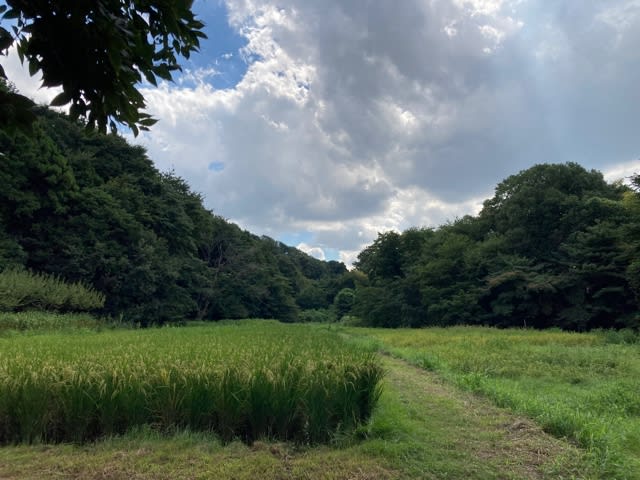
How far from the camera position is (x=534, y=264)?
104ft

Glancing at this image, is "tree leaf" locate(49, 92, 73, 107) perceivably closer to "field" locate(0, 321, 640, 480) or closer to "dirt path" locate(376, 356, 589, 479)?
"field" locate(0, 321, 640, 480)

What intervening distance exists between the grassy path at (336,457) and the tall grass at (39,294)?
738 inches

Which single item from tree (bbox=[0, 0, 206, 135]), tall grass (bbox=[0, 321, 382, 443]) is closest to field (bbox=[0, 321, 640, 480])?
tall grass (bbox=[0, 321, 382, 443])

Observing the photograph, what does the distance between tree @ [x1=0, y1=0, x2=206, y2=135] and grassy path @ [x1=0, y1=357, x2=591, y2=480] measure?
10.7 ft

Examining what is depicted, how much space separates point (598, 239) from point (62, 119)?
40231 millimetres

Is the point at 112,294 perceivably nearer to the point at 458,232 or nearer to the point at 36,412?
A: the point at 36,412

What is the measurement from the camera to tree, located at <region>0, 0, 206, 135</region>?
2.19 m

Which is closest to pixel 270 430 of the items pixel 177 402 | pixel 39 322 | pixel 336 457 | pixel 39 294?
pixel 336 457

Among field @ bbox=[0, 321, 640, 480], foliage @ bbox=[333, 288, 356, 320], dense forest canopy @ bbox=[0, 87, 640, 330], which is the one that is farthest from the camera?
foliage @ bbox=[333, 288, 356, 320]

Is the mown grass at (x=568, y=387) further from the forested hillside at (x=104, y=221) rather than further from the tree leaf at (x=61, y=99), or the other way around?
the forested hillside at (x=104, y=221)

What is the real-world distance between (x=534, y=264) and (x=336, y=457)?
32.9 meters

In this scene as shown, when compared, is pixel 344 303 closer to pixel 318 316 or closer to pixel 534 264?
pixel 318 316

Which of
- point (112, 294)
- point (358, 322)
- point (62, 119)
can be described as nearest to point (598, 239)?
point (358, 322)

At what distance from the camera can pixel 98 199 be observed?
26516 mm
